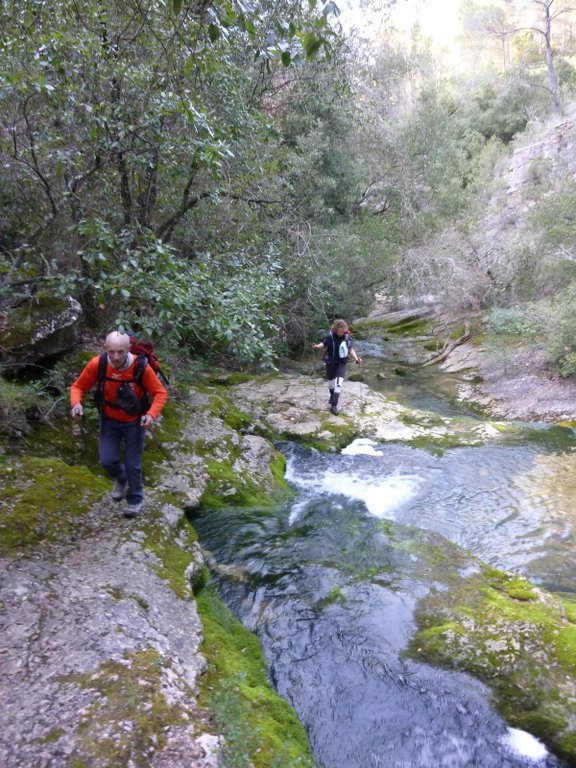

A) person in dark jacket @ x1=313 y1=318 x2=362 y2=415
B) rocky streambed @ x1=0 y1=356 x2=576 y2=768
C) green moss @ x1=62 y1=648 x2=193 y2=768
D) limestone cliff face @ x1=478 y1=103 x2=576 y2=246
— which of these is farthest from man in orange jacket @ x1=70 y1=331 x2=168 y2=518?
limestone cliff face @ x1=478 y1=103 x2=576 y2=246

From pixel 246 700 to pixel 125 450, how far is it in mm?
2981

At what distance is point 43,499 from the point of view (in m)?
5.25

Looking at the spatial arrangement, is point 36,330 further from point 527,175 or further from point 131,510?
point 527,175

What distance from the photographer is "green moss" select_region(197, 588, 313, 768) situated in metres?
3.31

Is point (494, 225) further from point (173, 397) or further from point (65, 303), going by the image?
point (65, 303)

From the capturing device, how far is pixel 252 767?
10.1ft

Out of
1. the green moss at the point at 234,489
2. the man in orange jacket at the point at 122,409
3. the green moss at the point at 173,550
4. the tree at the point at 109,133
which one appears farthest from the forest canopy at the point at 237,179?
the green moss at the point at 173,550

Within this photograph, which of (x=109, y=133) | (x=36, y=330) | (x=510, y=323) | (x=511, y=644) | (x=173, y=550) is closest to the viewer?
(x=511, y=644)

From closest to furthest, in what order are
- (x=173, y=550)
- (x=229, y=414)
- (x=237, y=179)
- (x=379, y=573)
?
(x=173, y=550) < (x=379, y=573) < (x=237, y=179) < (x=229, y=414)

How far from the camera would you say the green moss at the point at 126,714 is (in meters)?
2.89

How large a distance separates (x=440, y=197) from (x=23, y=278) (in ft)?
56.0

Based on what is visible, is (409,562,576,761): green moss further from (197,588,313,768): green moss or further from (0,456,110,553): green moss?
(0,456,110,553): green moss

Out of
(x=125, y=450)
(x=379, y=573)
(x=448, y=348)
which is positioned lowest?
(x=379, y=573)

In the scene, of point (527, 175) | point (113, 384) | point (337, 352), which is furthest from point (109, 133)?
point (527, 175)
